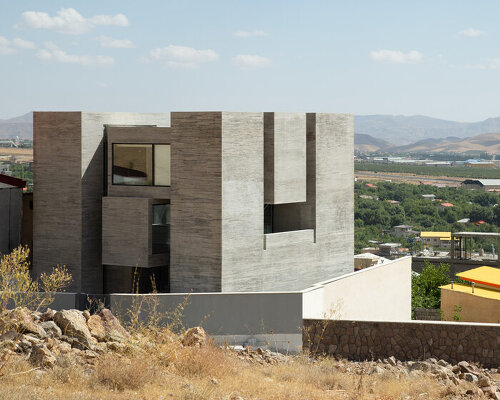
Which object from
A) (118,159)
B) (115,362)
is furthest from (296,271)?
(115,362)

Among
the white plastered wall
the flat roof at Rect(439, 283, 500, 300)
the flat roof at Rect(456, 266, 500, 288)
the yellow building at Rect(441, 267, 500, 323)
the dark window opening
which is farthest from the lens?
the flat roof at Rect(456, 266, 500, 288)

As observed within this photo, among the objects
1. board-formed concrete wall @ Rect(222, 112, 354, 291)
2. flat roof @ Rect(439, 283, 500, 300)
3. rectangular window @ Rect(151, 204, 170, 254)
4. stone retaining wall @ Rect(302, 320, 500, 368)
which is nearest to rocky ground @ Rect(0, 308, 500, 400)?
stone retaining wall @ Rect(302, 320, 500, 368)

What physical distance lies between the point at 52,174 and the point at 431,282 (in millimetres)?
19811

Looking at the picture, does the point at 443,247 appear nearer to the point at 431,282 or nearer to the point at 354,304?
the point at 431,282

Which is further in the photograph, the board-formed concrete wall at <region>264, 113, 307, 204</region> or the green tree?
the green tree

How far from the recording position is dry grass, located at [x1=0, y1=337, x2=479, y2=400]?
11852mm

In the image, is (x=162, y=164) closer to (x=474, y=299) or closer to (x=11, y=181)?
(x=11, y=181)

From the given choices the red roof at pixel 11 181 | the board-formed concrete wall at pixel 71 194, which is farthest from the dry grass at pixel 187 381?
the red roof at pixel 11 181

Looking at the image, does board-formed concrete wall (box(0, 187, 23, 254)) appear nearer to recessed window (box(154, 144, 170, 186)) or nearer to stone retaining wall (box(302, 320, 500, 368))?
recessed window (box(154, 144, 170, 186))

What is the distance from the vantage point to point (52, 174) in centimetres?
2662

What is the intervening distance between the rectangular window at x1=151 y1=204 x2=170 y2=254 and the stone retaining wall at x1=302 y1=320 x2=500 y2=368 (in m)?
6.53

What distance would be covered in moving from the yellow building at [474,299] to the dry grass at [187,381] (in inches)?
502

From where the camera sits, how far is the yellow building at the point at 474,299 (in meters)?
27.2

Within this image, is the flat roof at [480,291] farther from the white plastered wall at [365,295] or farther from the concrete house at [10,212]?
the concrete house at [10,212]
